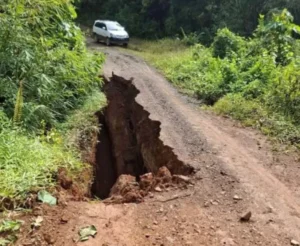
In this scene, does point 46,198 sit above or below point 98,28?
below

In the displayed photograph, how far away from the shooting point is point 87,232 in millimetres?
3779

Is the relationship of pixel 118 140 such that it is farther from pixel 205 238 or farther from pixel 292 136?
pixel 205 238

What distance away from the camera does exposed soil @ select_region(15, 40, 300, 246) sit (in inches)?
151

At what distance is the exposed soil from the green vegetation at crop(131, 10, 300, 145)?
61cm

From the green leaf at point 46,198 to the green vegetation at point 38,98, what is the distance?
3.8 inches

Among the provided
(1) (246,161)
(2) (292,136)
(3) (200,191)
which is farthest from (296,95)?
(3) (200,191)

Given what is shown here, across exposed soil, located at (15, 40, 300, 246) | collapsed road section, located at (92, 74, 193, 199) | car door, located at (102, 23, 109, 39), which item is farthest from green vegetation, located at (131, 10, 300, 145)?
car door, located at (102, 23, 109, 39)

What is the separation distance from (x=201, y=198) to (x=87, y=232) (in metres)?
1.57

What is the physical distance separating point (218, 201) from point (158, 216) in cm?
86

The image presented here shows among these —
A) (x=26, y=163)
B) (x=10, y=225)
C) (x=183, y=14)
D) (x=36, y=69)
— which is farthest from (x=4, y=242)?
(x=183, y=14)

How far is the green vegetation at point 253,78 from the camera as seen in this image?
314 inches

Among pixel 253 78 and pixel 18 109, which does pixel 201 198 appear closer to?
pixel 18 109

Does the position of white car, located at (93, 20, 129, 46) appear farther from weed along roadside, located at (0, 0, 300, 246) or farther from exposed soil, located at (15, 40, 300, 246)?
exposed soil, located at (15, 40, 300, 246)

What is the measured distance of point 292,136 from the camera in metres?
7.00
